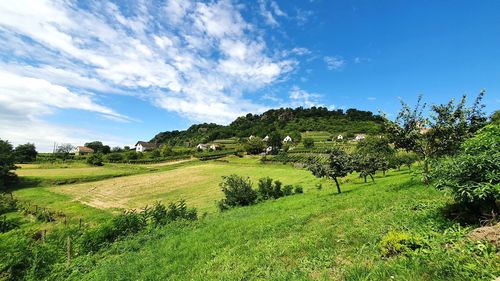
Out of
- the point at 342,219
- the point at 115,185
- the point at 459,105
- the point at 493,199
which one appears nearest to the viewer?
the point at 493,199

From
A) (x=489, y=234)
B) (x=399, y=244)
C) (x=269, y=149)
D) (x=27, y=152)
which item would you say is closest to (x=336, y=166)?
(x=399, y=244)

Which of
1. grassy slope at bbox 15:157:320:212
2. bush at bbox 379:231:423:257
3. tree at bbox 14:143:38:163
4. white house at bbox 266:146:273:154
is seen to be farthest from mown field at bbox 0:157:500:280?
tree at bbox 14:143:38:163

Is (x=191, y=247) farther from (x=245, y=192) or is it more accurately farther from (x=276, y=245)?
(x=245, y=192)

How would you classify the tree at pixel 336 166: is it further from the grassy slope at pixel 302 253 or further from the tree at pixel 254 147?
the tree at pixel 254 147

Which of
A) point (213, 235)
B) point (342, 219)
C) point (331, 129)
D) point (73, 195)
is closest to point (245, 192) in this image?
point (213, 235)

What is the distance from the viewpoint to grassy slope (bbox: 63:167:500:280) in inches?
259

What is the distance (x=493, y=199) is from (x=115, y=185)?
70301mm

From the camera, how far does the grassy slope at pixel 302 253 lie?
6.58 metres

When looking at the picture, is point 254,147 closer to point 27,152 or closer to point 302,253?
point 27,152

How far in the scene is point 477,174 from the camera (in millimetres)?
7934

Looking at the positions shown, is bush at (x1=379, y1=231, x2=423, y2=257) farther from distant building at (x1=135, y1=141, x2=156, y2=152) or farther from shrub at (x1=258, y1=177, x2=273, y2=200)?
distant building at (x1=135, y1=141, x2=156, y2=152)

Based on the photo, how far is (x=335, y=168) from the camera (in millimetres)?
30062

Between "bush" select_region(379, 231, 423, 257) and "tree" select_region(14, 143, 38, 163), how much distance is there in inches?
4825

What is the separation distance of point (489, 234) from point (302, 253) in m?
5.47
